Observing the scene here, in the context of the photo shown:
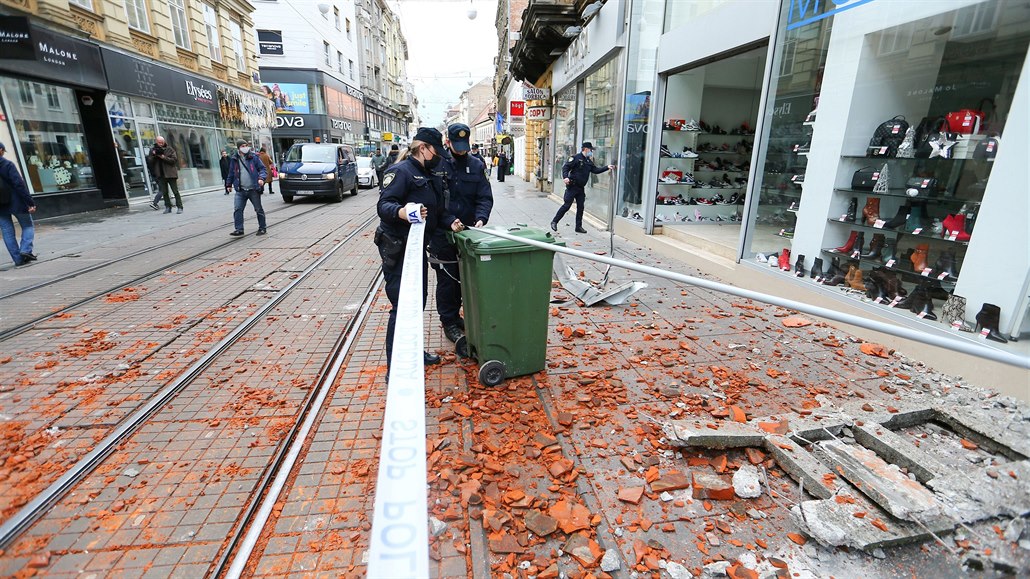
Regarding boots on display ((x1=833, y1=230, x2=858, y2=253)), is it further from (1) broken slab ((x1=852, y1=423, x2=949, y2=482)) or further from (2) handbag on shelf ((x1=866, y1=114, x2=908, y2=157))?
(1) broken slab ((x1=852, y1=423, x2=949, y2=482))

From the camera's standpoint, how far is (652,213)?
1003 cm

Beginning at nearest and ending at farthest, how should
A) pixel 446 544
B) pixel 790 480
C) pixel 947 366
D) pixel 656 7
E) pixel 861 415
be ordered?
1. pixel 446 544
2. pixel 790 480
3. pixel 861 415
4. pixel 947 366
5. pixel 656 7

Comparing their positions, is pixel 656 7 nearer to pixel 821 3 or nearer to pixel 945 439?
pixel 821 3

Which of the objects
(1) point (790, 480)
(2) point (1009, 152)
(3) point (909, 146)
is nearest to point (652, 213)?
(3) point (909, 146)

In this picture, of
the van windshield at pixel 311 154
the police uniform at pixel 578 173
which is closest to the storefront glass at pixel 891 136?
the police uniform at pixel 578 173

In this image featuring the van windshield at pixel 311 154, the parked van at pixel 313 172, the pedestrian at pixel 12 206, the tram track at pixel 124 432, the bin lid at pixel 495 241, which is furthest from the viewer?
the van windshield at pixel 311 154

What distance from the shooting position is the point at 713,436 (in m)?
3.11

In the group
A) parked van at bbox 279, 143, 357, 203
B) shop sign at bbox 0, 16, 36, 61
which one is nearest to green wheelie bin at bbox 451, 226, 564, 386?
shop sign at bbox 0, 16, 36, 61

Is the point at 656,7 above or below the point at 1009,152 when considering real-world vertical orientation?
above

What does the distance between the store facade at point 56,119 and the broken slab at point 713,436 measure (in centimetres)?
1524

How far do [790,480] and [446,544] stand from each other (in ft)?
6.77

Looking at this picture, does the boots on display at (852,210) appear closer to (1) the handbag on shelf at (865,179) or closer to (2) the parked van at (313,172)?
(1) the handbag on shelf at (865,179)

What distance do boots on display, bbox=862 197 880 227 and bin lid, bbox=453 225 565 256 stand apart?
4129 mm

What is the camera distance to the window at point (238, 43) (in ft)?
78.3
